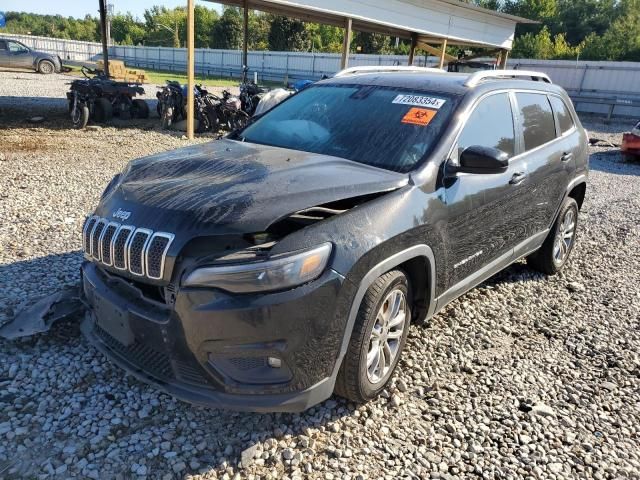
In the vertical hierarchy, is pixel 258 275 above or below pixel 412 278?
above

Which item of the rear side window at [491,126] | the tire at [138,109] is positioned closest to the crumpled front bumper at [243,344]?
the rear side window at [491,126]

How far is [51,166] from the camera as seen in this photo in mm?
8445

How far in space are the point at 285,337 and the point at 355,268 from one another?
0.47 metres

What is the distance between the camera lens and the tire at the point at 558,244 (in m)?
4.94

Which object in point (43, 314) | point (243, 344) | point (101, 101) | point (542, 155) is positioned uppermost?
point (542, 155)

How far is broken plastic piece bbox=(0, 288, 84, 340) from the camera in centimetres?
335

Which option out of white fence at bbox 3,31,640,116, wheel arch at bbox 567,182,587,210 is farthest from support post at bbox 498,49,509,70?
wheel arch at bbox 567,182,587,210

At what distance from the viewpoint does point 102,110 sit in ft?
42.1

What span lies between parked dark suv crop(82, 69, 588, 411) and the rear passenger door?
10.6 inches

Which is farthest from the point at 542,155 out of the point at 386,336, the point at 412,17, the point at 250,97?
the point at 412,17

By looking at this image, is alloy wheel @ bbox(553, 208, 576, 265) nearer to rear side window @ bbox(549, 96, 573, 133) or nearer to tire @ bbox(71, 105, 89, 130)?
rear side window @ bbox(549, 96, 573, 133)

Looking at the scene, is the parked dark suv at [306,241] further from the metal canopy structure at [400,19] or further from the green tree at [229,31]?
the green tree at [229,31]

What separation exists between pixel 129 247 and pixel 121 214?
25 centimetres

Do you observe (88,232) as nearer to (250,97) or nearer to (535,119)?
(535,119)
